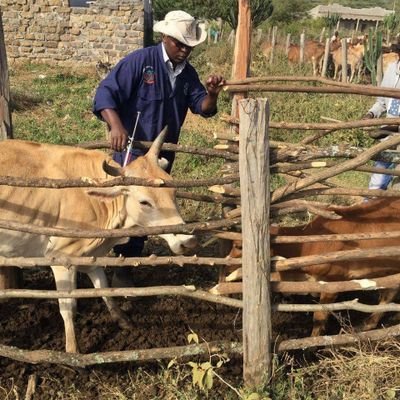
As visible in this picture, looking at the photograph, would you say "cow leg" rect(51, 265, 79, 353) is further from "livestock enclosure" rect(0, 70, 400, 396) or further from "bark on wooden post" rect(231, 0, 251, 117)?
"bark on wooden post" rect(231, 0, 251, 117)

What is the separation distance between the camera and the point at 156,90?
405 cm

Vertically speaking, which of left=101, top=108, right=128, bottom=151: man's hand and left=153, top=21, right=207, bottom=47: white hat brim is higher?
left=153, top=21, right=207, bottom=47: white hat brim

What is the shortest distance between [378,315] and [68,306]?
2296 millimetres

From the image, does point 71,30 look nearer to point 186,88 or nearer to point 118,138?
point 186,88

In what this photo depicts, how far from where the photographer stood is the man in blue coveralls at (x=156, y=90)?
381 cm

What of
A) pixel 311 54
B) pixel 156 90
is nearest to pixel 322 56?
pixel 311 54

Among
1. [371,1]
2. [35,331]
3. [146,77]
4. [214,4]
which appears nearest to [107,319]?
[35,331]

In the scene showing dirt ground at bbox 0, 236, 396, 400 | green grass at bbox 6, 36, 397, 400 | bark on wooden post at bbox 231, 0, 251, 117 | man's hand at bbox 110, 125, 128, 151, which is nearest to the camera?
green grass at bbox 6, 36, 397, 400

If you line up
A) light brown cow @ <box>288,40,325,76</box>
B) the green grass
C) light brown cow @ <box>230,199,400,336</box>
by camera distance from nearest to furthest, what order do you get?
the green grass < light brown cow @ <box>230,199,400,336</box> < light brown cow @ <box>288,40,325,76</box>

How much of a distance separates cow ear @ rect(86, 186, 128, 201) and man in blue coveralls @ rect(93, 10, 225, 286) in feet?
1.14

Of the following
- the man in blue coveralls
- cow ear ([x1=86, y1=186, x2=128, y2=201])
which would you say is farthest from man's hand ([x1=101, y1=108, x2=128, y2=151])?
cow ear ([x1=86, y1=186, x2=128, y2=201])

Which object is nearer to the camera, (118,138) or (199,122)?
(118,138)

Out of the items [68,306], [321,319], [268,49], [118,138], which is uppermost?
[118,138]

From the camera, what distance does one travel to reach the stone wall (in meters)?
14.5
